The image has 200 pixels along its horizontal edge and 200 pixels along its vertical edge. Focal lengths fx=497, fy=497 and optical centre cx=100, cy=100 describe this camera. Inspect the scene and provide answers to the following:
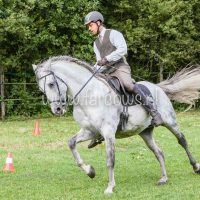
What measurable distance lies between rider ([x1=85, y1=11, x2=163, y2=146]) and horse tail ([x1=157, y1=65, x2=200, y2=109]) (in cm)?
124

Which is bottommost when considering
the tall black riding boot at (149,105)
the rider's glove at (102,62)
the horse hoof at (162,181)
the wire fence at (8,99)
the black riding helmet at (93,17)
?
the wire fence at (8,99)

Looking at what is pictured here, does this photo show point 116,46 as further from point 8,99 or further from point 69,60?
point 8,99

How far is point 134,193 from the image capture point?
8.12 meters

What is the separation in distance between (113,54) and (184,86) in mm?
2324

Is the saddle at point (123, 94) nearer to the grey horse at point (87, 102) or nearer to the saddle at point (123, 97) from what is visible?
the saddle at point (123, 97)

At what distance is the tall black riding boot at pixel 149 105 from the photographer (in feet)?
29.4

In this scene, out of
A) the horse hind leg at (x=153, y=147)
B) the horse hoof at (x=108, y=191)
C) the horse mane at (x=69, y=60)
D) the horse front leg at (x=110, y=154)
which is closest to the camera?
the horse hoof at (x=108, y=191)

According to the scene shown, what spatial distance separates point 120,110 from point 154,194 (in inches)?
62.5

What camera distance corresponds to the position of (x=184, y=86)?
10.4 metres

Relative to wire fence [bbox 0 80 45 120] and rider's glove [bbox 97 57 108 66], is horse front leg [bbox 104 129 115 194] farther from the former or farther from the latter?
wire fence [bbox 0 80 45 120]

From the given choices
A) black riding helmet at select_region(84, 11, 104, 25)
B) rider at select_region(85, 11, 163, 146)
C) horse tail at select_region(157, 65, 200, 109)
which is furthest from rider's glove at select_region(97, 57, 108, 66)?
horse tail at select_region(157, 65, 200, 109)

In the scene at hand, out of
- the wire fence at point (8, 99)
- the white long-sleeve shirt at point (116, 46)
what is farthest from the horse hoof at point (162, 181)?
the wire fence at point (8, 99)

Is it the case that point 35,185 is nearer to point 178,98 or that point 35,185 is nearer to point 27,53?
point 178,98

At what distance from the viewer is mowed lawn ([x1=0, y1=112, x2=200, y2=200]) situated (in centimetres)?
820
